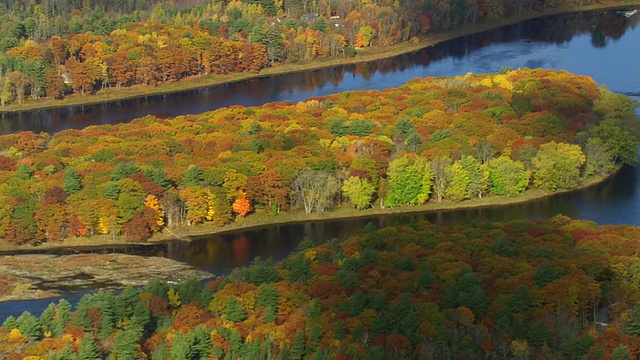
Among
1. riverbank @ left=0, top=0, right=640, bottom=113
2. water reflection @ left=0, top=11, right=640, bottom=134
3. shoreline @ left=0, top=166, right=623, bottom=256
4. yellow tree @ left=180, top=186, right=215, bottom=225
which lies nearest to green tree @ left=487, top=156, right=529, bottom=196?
shoreline @ left=0, top=166, right=623, bottom=256

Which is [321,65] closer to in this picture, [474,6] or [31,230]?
[474,6]

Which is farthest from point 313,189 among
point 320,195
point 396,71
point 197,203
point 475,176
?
point 396,71

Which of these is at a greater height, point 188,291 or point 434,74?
point 188,291

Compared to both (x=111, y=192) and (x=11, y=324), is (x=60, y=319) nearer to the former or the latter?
(x=11, y=324)

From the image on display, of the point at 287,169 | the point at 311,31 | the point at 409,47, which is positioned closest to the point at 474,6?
the point at 409,47

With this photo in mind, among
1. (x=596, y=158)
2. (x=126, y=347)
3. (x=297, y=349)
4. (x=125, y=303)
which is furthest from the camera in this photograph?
(x=596, y=158)

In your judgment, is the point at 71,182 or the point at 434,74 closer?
the point at 71,182
